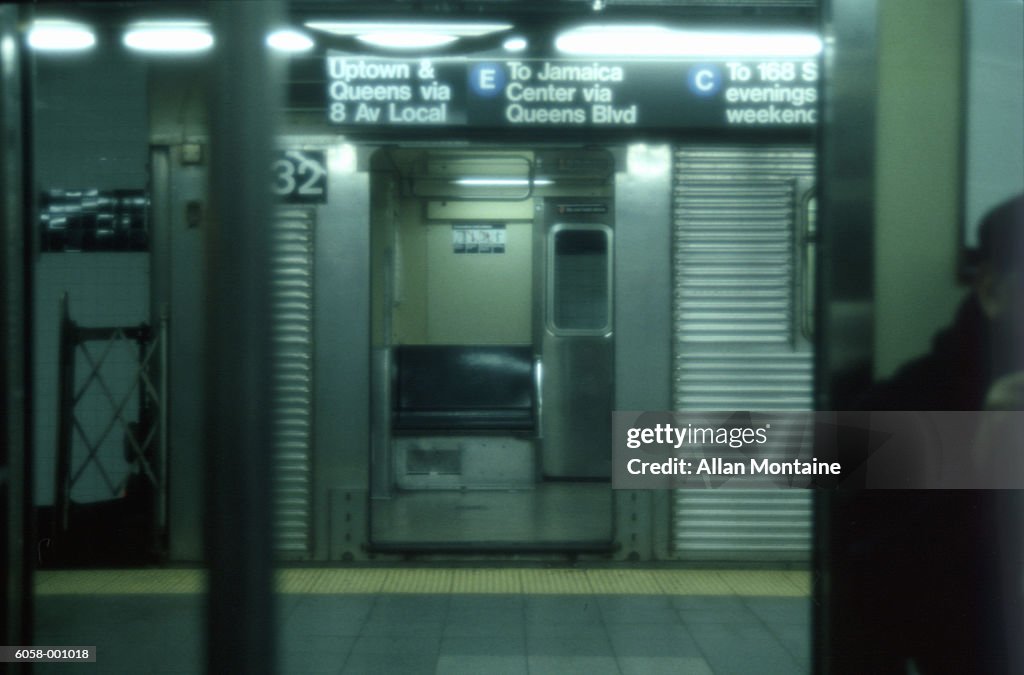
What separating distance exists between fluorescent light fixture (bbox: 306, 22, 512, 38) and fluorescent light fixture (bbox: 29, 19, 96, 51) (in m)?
0.89

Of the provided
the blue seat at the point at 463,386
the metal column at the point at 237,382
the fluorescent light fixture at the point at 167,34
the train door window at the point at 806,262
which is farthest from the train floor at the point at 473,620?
the metal column at the point at 237,382

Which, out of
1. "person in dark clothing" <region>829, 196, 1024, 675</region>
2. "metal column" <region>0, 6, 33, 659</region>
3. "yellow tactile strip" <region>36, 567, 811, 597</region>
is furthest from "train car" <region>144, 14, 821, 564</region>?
"person in dark clothing" <region>829, 196, 1024, 675</region>

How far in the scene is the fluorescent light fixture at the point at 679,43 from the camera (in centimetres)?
378

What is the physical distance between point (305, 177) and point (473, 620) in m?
2.74

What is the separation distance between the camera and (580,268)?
7938 mm

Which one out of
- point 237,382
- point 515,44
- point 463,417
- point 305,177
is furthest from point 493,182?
point 237,382

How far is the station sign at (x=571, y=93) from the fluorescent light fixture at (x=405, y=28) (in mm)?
130

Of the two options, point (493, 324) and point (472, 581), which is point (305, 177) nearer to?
point (472, 581)

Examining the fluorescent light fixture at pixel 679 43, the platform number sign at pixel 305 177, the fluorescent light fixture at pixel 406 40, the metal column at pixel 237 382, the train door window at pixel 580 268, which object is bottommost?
the metal column at pixel 237 382

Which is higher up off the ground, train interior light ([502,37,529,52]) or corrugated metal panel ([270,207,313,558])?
train interior light ([502,37,529,52])

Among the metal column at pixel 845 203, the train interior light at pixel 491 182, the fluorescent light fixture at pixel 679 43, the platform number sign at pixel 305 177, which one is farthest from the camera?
the train interior light at pixel 491 182

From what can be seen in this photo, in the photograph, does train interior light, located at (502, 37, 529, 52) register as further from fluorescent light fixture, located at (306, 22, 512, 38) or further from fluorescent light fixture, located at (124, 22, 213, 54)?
fluorescent light fixture, located at (124, 22, 213, 54)

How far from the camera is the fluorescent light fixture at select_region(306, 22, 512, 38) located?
400cm

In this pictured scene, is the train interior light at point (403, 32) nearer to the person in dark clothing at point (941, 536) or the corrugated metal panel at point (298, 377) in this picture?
the corrugated metal panel at point (298, 377)
